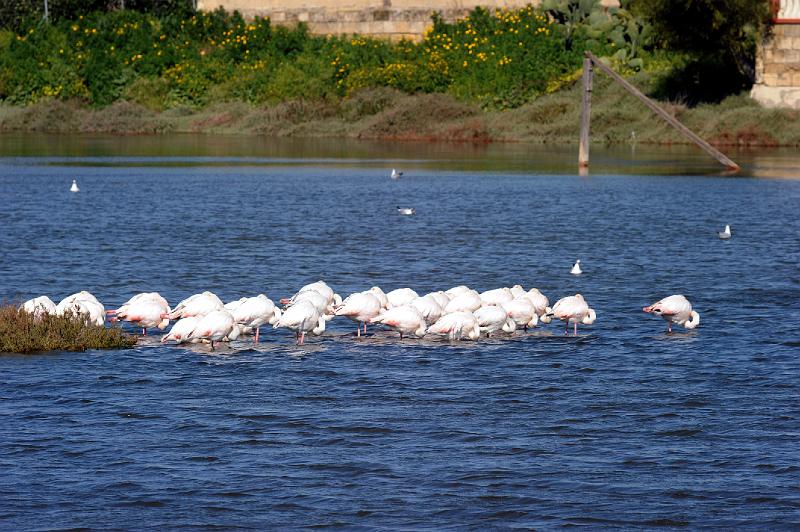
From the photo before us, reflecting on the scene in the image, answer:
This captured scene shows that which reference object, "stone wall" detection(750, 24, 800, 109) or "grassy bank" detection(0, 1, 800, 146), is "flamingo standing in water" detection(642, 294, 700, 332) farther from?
"grassy bank" detection(0, 1, 800, 146)

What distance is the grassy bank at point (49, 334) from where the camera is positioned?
17.2 meters

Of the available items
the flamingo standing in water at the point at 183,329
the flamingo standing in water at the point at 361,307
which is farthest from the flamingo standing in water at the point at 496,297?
the flamingo standing in water at the point at 183,329

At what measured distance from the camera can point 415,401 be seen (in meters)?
15.4

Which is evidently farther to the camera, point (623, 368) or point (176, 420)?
point (623, 368)

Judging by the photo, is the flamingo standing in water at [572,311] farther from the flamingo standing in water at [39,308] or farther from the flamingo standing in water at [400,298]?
the flamingo standing in water at [39,308]

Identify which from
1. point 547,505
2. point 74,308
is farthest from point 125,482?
point 74,308

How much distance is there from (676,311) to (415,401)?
5.38 meters

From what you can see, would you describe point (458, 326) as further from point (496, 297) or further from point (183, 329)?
point (183, 329)

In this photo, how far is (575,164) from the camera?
170ft

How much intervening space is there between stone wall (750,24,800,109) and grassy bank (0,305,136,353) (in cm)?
4443

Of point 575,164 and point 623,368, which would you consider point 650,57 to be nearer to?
point 575,164

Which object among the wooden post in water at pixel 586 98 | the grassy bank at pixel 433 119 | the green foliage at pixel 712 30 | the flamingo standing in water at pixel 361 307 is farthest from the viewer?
the grassy bank at pixel 433 119

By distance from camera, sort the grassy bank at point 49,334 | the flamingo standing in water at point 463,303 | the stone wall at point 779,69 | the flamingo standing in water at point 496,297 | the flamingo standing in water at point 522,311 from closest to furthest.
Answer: the grassy bank at point 49,334
the flamingo standing in water at point 463,303
the flamingo standing in water at point 522,311
the flamingo standing in water at point 496,297
the stone wall at point 779,69

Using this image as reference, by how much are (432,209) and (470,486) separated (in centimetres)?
2581
